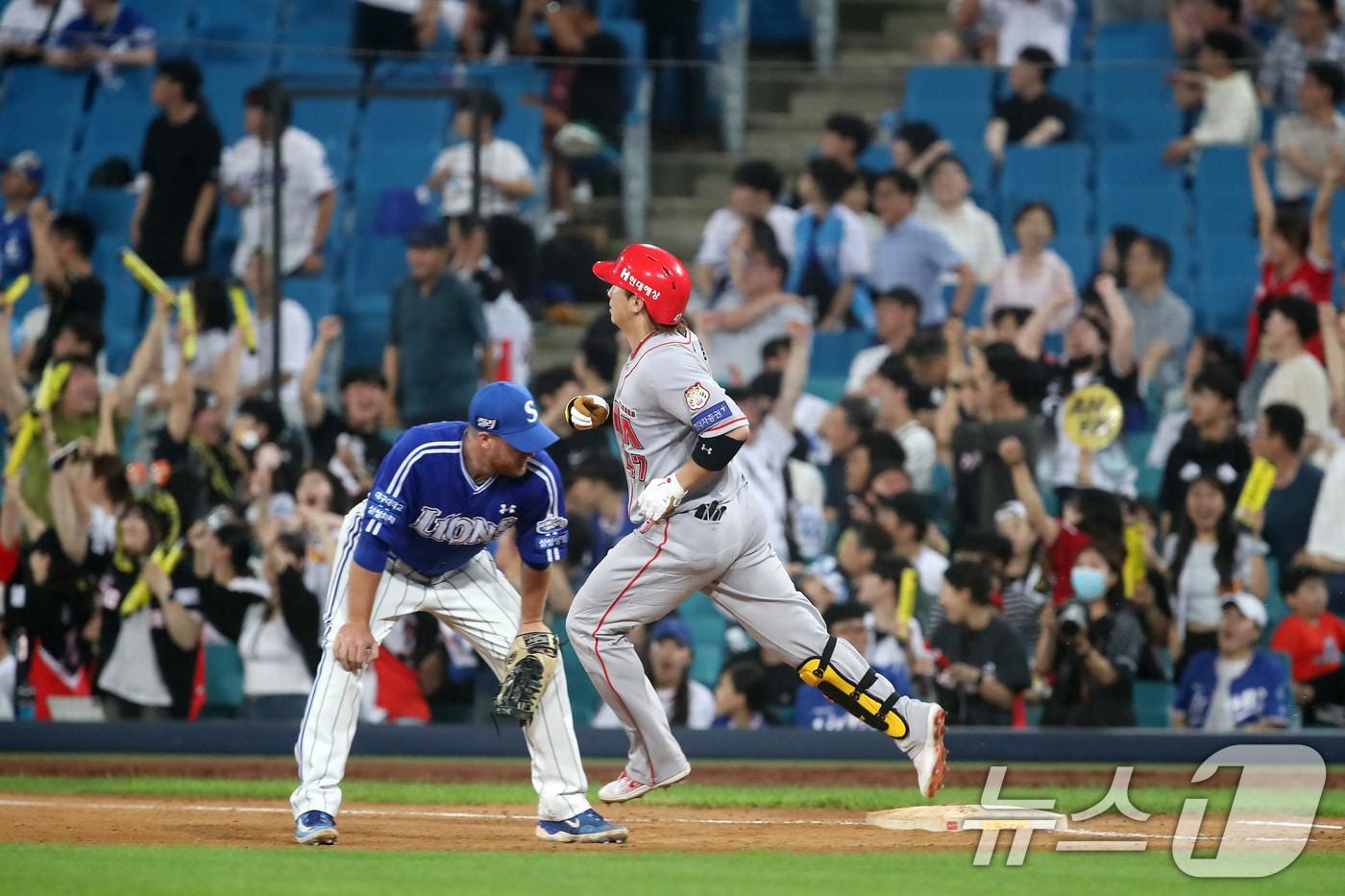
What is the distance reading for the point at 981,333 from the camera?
10906mm

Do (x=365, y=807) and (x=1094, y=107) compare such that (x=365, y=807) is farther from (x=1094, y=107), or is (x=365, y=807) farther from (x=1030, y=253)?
(x=1094, y=107)

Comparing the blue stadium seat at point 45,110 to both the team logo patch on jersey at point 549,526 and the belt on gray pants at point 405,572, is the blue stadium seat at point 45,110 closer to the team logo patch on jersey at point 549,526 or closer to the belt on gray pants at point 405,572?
the belt on gray pants at point 405,572

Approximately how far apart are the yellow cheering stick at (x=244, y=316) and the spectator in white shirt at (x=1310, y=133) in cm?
629

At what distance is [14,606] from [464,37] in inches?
209

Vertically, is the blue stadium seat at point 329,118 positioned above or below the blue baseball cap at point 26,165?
above

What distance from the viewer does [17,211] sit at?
11906 mm

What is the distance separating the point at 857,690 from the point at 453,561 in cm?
150

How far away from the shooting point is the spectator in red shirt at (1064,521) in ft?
32.3

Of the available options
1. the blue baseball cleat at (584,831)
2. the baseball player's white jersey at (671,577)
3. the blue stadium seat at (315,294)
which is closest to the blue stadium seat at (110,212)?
the blue stadium seat at (315,294)

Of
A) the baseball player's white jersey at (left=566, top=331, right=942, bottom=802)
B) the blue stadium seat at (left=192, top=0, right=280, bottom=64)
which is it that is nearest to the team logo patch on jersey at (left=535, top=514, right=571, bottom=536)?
the baseball player's white jersey at (left=566, top=331, right=942, bottom=802)

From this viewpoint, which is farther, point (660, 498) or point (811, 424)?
point (811, 424)

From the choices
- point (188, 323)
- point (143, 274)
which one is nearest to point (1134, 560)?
point (188, 323)

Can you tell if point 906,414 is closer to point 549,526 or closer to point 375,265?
point 375,265

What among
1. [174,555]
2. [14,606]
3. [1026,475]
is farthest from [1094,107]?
[14,606]
